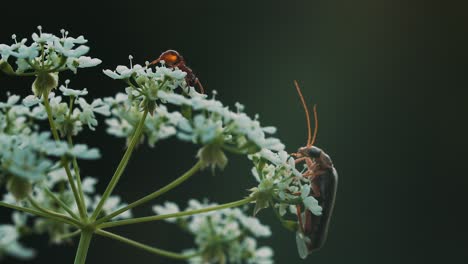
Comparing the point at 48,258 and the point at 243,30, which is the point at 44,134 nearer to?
the point at 48,258

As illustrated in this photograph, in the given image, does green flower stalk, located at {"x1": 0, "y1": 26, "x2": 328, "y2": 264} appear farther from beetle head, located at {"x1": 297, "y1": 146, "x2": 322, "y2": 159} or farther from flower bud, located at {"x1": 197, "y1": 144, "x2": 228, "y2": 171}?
beetle head, located at {"x1": 297, "y1": 146, "x2": 322, "y2": 159}

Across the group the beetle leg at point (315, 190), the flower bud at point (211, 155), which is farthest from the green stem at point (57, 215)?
the beetle leg at point (315, 190)

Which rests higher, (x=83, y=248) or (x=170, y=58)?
(x=170, y=58)

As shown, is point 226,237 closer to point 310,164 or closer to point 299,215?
point 299,215

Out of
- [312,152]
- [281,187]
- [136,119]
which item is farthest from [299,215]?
[136,119]

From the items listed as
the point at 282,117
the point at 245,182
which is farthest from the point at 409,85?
the point at 245,182

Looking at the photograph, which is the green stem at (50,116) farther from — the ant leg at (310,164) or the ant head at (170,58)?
the ant leg at (310,164)
